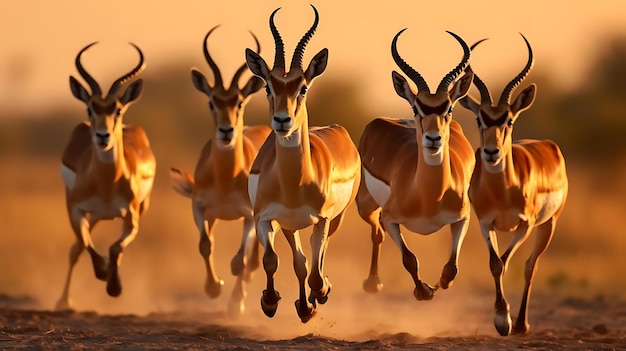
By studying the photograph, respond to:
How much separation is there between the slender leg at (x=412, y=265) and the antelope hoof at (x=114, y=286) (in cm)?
336

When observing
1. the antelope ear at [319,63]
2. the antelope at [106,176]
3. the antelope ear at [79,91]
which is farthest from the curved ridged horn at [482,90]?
the antelope ear at [79,91]

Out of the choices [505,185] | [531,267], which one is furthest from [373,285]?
[505,185]

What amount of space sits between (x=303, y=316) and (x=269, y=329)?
7.14 ft

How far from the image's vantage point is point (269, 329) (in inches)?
639

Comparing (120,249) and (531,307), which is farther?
(531,307)

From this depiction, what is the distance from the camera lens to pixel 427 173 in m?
14.2

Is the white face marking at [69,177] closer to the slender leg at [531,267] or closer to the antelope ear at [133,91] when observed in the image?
the antelope ear at [133,91]

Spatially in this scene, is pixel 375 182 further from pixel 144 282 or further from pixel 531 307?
pixel 144 282

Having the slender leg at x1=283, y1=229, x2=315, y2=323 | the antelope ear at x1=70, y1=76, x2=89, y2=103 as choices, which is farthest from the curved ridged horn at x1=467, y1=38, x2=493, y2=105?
the antelope ear at x1=70, y1=76, x2=89, y2=103

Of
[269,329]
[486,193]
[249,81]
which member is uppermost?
[249,81]

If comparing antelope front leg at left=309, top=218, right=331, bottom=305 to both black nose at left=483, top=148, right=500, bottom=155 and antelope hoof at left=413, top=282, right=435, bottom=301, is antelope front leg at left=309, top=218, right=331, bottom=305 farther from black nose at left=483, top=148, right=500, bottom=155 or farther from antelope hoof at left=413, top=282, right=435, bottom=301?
black nose at left=483, top=148, right=500, bottom=155

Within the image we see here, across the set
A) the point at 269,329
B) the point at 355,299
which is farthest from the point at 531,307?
the point at 269,329

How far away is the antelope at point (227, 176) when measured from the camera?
17.3m

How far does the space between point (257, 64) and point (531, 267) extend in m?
3.86
